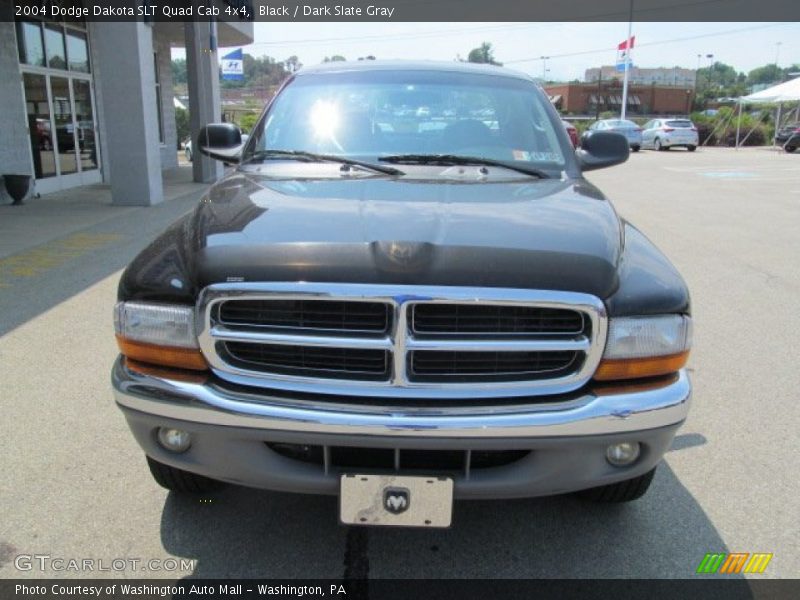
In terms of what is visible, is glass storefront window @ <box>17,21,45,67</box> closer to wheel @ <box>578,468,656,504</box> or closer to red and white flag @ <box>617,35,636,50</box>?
wheel @ <box>578,468,656,504</box>

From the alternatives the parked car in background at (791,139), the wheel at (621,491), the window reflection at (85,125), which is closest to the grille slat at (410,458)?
the wheel at (621,491)

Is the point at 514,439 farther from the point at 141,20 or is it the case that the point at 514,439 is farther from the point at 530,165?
the point at 141,20

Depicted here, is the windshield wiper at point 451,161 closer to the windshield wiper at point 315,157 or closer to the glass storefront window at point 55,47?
the windshield wiper at point 315,157

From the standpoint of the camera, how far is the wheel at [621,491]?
8.67 feet

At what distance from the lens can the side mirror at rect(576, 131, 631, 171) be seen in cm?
387

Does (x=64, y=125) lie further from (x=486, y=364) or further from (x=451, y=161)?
(x=486, y=364)

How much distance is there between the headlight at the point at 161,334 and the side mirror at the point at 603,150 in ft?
8.38

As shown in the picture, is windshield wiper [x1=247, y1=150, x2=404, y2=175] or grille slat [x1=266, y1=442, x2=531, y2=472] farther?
windshield wiper [x1=247, y1=150, x2=404, y2=175]

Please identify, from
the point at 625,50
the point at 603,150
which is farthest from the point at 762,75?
the point at 603,150

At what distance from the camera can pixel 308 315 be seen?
214 cm

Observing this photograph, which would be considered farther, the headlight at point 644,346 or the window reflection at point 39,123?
the window reflection at point 39,123

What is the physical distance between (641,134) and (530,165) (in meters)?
32.9

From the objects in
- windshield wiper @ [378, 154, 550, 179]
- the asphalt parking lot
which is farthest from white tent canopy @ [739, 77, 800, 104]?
windshield wiper @ [378, 154, 550, 179]

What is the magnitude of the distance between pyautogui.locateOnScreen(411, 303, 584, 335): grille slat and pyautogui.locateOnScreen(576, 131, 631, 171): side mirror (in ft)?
6.43
